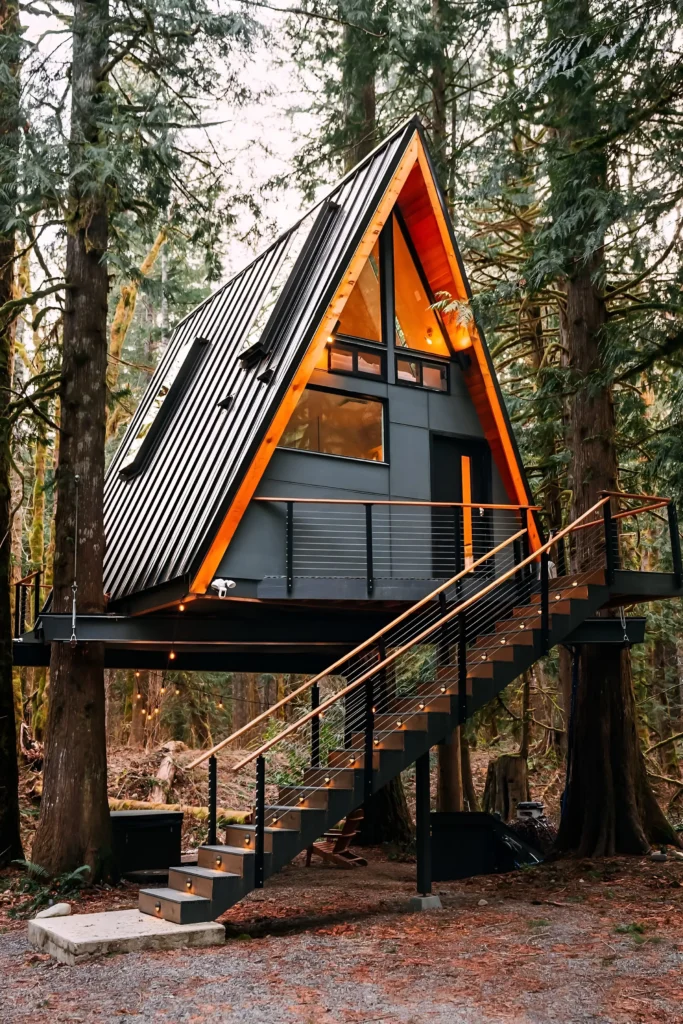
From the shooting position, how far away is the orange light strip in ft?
35.3

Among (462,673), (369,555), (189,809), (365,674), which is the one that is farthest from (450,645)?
(189,809)

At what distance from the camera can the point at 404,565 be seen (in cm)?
1241

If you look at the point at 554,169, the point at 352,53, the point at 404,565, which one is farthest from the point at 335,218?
the point at 404,565

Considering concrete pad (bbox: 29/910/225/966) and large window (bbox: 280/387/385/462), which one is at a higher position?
large window (bbox: 280/387/385/462)

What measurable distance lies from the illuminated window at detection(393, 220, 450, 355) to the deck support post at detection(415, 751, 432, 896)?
595cm

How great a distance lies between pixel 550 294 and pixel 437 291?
8.00 ft

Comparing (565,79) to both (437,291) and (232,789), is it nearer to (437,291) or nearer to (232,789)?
(437,291)

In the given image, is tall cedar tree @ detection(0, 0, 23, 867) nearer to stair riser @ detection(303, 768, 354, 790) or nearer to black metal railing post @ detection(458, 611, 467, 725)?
stair riser @ detection(303, 768, 354, 790)

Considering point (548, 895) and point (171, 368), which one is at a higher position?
point (171, 368)

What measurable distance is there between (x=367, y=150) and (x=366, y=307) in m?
5.89

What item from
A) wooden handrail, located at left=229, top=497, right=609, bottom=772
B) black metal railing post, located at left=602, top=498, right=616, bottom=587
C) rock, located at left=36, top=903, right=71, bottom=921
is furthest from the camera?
black metal railing post, located at left=602, top=498, right=616, bottom=587

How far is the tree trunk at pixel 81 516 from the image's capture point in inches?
432

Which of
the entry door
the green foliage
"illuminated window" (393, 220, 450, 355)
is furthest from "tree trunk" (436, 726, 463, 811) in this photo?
the green foliage

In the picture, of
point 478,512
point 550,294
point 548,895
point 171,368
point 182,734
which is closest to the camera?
point 548,895
